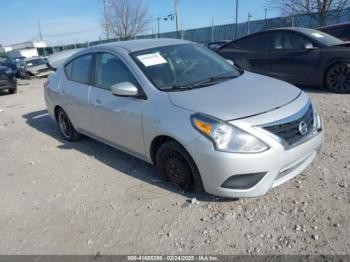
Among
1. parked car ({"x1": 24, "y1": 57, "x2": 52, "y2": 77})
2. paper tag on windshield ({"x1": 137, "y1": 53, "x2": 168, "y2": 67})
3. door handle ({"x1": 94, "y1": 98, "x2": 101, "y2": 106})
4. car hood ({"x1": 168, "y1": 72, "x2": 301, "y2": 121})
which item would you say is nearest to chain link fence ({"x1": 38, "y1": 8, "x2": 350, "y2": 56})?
parked car ({"x1": 24, "y1": 57, "x2": 52, "y2": 77})

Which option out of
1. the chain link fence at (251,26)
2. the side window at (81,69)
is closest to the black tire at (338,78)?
the side window at (81,69)

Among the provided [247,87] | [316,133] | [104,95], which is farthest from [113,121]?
[316,133]

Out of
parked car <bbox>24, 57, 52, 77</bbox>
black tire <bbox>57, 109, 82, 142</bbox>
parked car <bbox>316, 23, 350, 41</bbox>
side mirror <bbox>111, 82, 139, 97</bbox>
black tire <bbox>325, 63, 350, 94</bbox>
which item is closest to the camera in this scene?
side mirror <bbox>111, 82, 139, 97</bbox>

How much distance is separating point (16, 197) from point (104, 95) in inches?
64.1

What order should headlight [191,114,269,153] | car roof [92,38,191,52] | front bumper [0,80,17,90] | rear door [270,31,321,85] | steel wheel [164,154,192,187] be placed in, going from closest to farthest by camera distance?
headlight [191,114,269,153], steel wheel [164,154,192,187], car roof [92,38,191,52], rear door [270,31,321,85], front bumper [0,80,17,90]

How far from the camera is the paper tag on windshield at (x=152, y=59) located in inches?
157

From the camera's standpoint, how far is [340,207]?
123 inches

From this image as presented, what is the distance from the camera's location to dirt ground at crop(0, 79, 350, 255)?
9.30 feet

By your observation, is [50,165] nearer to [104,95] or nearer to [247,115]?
[104,95]

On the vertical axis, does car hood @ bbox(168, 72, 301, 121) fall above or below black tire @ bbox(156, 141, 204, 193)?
above

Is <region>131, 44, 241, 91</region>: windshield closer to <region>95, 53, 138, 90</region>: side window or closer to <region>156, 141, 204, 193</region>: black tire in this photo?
<region>95, 53, 138, 90</region>: side window

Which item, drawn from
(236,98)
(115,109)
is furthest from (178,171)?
(115,109)

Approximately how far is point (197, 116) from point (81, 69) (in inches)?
103

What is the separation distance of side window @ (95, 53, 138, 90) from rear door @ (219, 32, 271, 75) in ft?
15.5
